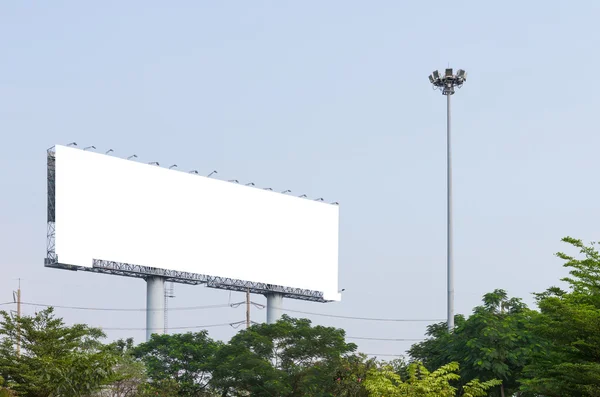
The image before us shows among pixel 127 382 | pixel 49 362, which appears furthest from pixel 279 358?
pixel 49 362

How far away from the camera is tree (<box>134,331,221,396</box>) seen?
2611 inches

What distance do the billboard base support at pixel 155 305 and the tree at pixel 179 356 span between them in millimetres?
4177

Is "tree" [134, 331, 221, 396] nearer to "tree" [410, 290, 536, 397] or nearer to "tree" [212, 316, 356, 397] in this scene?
"tree" [212, 316, 356, 397]

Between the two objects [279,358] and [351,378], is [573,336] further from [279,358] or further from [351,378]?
[279,358]

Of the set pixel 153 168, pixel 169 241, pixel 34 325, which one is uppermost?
pixel 153 168

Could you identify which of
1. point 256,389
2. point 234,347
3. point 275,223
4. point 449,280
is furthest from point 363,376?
point 275,223

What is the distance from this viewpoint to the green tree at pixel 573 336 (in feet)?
90.8

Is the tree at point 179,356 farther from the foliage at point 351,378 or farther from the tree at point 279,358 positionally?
the foliage at point 351,378

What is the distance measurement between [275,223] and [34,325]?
1754 inches

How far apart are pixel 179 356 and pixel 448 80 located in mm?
35432

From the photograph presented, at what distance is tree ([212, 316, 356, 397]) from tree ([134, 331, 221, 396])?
11415 millimetres

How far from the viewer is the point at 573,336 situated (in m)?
28.8

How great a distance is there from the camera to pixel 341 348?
49844mm

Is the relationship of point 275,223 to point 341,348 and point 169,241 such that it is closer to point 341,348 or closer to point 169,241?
point 169,241
